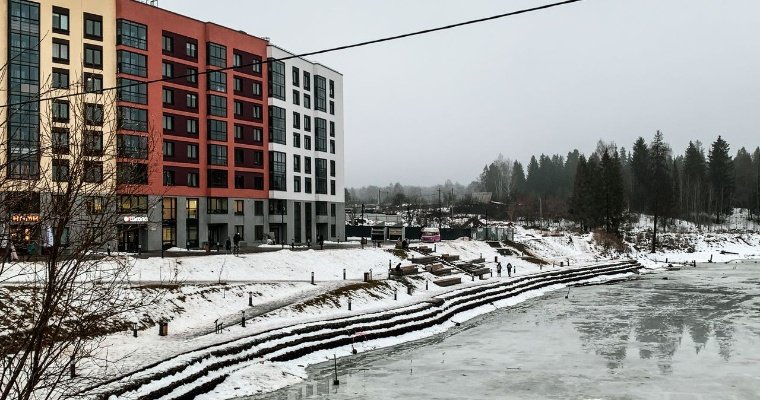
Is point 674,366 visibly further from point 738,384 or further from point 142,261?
point 142,261

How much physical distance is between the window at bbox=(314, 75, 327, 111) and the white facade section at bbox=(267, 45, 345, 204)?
21 centimetres

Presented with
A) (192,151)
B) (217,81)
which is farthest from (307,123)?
(192,151)

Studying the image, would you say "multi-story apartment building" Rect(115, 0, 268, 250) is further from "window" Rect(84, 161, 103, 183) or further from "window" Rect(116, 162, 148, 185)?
"window" Rect(84, 161, 103, 183)

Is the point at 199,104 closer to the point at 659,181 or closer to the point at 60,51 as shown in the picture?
the point at 60,51

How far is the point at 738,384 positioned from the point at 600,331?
43.3 ft

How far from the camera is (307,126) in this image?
87062mm

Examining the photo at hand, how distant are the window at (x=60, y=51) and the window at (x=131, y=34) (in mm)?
5406

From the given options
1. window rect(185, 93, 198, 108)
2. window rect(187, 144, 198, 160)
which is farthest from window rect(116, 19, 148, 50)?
window rect(187, 144, 198, 160)

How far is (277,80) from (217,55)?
366 inches

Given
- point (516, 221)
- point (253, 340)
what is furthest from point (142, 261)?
point (516, 221)

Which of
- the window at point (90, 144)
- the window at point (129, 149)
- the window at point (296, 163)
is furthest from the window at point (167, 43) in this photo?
the window at point (90, 144)

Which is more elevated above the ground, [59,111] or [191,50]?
[191,50]

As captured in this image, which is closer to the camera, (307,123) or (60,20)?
(60,20)

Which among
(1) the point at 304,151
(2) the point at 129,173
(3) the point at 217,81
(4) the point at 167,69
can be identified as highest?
(4) the point at 167,69
